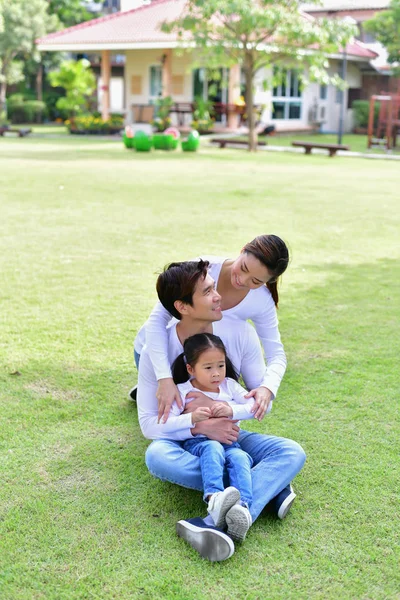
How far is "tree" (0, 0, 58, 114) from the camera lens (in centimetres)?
2825

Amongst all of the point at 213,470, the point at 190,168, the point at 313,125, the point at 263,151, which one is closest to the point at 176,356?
the point at 213,470

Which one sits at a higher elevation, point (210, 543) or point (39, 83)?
point (39, 83)

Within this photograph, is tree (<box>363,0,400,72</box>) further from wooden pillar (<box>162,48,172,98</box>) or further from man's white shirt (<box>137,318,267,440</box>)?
man's white shirt (<box>137,318,267,440</box>)

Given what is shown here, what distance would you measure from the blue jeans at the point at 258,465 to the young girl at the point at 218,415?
0.05 m

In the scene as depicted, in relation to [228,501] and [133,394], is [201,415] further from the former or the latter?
[133,394]

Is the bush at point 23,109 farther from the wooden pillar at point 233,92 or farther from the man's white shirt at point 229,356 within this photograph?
the man's white shirt at point 229,356

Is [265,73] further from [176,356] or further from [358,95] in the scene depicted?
[176,356]

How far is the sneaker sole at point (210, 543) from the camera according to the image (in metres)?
2.30

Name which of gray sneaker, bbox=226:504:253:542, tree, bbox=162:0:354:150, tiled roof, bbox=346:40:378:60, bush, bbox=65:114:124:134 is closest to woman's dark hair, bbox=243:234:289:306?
gray sneaker, bbox=226:504:253:542

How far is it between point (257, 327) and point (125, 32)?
2314 centimetres

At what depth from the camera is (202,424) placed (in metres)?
2.71

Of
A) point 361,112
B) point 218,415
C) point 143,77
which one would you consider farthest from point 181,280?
point 361,112

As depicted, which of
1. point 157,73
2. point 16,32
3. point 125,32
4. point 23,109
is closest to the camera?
point 125,32

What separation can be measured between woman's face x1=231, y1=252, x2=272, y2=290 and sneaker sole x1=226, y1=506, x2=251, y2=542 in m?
0.91
